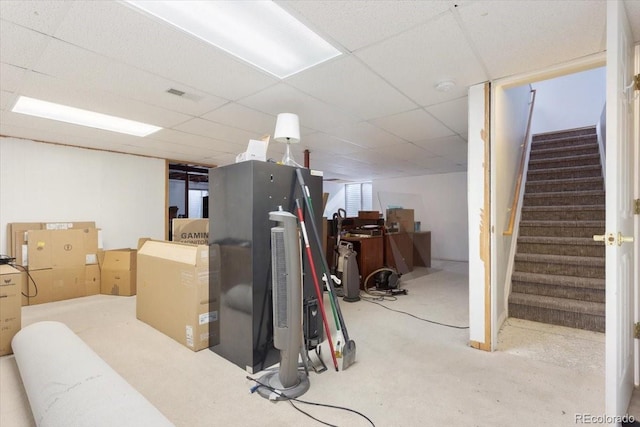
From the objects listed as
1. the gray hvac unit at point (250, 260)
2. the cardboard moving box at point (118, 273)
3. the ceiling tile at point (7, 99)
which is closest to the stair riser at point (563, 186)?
the gray hvac unit at point (250, 260)

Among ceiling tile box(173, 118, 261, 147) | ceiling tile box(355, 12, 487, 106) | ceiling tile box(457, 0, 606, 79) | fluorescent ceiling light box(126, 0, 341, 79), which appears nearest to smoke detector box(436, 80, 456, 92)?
ceiling tile box(355, 12, 487, 106)

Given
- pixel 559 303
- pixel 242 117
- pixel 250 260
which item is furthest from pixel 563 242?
pixel 242 117

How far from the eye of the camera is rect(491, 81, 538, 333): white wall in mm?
2512

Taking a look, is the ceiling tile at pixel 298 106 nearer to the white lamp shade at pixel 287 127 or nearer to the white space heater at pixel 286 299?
the white lamp shade at pixel 287 127

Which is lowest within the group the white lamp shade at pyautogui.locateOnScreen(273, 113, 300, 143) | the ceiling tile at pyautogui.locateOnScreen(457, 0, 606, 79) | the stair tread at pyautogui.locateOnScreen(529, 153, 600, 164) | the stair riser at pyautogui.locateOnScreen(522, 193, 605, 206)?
the stair riser at pyautogui.locateOnScreen(522, 193, 605, 206)

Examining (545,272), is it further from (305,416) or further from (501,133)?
(305,416)

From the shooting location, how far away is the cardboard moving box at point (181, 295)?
2.43 metres

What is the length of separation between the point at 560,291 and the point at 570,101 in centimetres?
421

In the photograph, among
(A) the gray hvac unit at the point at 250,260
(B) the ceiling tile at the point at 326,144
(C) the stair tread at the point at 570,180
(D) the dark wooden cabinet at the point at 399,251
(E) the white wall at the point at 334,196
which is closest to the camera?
(A) the gray hvac unit at the point at 250,260

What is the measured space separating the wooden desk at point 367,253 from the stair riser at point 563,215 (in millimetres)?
2022

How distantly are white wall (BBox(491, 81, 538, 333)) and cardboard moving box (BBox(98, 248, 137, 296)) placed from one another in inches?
177

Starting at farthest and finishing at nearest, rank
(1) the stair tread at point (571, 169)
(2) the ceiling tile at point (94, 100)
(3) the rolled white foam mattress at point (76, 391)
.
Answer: (1) the stair tread at point (571, 169), (2) the ceiling tile at point (94, 100), (3) the rolled white foam mattress at point (76, 391)

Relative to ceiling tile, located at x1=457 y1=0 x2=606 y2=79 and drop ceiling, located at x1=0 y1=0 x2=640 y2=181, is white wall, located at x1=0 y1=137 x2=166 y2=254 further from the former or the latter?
ceiling tile, located at x1=457 y1=0 x2=606 y2=79

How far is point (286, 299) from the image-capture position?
1.84 meters
